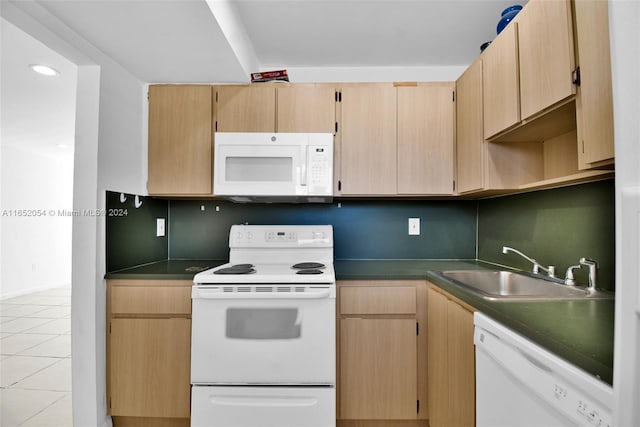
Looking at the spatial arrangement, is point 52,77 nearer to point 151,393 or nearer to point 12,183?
point 151,393

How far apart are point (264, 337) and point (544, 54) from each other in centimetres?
174

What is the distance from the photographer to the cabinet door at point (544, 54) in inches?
43.2

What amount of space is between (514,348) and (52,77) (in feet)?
11.6

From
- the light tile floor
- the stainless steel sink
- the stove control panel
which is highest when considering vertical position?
the stove control panel

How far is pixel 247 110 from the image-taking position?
2.05m

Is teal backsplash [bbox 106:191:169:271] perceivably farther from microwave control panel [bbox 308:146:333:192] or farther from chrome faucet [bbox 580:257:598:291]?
chrome faucet [bbox 580:257:598:291]

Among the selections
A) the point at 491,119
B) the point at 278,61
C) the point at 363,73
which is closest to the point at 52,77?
the point at 278,61

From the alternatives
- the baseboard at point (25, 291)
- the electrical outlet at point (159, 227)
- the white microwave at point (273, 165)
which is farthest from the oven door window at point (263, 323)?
the baseboard at point (25, 291)

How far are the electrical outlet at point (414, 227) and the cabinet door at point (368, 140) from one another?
403 mm

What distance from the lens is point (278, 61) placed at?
2348mm

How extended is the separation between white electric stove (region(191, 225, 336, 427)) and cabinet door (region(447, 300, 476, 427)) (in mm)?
559

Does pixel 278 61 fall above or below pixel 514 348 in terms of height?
above

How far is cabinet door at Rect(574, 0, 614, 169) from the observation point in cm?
92

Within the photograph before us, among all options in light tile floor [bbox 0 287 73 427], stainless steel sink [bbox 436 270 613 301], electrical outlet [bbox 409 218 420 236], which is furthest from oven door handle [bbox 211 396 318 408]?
electrical outlet [bbox 409 218 420 236]
